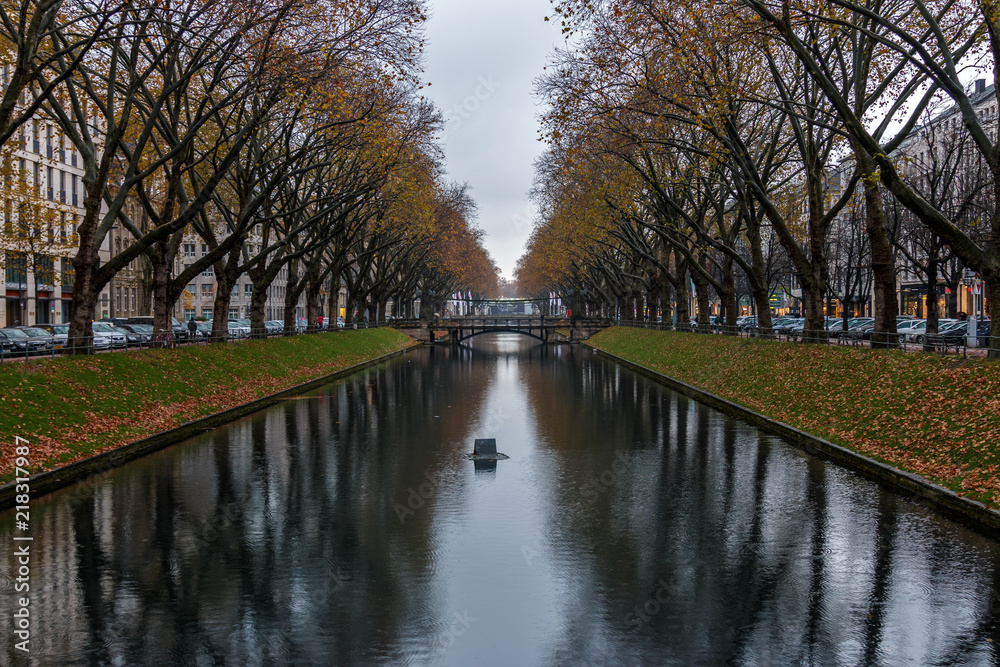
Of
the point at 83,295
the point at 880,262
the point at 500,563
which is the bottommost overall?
the point at 500,563

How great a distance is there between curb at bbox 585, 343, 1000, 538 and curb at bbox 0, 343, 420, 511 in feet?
42.5

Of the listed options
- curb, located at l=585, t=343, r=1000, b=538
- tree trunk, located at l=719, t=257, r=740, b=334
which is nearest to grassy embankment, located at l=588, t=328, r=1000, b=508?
curb, located at l=585, t=343, r=1000, b=538

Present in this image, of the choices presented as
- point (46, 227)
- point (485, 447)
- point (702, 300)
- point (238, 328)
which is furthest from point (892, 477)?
point (238, 328)

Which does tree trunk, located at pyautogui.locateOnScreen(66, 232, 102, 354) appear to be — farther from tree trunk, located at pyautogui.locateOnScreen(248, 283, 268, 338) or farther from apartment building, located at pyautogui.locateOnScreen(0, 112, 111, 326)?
apartment building, located at pyautogui.locateOnScreen(0, 112, 111, 326)

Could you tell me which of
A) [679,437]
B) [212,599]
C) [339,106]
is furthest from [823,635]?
[339,106]

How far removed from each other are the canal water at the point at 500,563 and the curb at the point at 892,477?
15.6 inches

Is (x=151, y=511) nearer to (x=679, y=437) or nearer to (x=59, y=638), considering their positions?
(x=59, y=638)

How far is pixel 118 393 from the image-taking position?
1997 cm

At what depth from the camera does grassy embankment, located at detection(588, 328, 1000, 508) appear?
43.2 feet

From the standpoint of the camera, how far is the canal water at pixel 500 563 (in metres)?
6.84

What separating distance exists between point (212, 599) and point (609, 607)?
3736 mm

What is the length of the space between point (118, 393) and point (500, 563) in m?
14.2

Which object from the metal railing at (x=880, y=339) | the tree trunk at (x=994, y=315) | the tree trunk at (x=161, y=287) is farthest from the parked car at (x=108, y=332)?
the tree trunk at (x=994, y=315)

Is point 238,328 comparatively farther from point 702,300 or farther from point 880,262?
point 880,262
